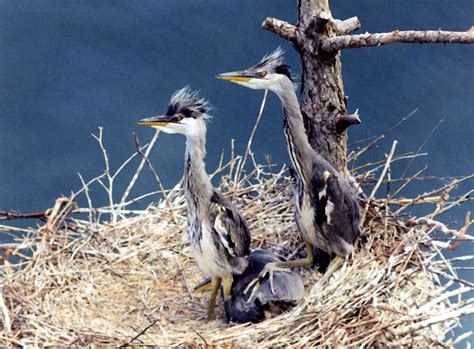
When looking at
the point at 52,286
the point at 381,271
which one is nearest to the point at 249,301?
the point at 381,271

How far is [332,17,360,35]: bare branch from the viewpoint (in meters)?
5.11

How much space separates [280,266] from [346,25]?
1.19 metres

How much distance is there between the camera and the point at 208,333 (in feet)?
15.3

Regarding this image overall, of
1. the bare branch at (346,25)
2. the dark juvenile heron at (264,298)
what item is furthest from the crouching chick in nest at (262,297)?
the bare branch at (346,25)

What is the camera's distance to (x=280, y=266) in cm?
490

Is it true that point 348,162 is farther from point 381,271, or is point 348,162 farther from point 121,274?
point 121,274

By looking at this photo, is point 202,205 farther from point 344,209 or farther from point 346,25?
point 346,25

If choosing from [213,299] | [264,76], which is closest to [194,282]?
[213,299]

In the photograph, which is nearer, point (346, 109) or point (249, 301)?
point (249, 301)

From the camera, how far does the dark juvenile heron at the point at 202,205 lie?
4766mm

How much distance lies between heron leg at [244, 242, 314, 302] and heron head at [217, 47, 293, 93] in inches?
29.2

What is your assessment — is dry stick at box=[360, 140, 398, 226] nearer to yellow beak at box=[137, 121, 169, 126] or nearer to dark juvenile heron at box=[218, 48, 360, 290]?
dark juvenile heron at box=[218, 48, 360, 290]

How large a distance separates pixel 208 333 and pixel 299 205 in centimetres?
72

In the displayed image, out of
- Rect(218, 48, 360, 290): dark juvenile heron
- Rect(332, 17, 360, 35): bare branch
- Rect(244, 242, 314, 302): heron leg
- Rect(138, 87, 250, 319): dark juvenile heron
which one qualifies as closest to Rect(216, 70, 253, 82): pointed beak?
Rect(218, 48, 360, 290): dark juvenile heron
